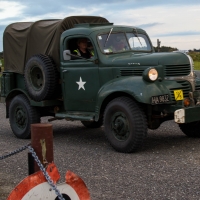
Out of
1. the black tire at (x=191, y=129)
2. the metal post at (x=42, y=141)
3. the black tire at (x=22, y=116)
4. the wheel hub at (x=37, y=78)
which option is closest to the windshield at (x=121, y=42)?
the wheel hub at (x=37, y=78)

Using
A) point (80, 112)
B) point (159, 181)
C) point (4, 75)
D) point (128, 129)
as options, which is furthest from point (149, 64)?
point (4, 75)

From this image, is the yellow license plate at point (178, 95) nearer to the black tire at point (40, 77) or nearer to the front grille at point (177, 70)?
the front grille at point (177, 70)

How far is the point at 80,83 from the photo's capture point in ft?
30.3

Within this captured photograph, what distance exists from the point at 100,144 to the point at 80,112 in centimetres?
69

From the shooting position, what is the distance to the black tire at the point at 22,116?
33.6ft

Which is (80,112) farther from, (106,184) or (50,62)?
(106,184)

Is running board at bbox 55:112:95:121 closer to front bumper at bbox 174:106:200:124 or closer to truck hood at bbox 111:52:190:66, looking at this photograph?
truck hood at bbox 111:52:190:66

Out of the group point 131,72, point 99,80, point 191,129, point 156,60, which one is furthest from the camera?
point 191,129

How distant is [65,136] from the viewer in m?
10.5

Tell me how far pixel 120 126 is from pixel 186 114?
1.08 metres

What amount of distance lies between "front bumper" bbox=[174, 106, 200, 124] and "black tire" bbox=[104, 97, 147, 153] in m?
0.52

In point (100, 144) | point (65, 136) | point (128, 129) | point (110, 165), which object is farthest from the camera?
point (65, 136)

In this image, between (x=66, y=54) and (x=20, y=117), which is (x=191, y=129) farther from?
(x=20, y=117)

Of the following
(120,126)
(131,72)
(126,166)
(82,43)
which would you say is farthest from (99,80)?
(126,166)
